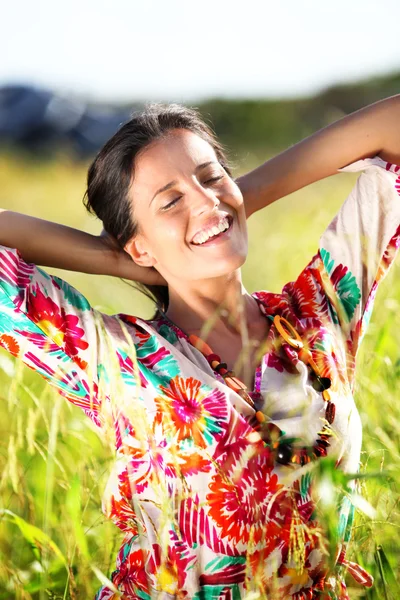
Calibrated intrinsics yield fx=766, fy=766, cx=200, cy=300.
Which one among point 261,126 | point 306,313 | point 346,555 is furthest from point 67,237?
point 261,126

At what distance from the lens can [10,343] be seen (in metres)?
1.72

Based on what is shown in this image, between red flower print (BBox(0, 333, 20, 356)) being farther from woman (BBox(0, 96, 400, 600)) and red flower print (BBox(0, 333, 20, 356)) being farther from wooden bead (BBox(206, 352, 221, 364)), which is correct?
wooden bead (BBox(206, 352, 221, 364))

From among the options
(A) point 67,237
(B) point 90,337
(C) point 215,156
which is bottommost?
(B) point 90,337

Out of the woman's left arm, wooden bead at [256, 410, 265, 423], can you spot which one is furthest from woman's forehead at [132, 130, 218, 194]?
wooden bead at [256, 410, 265, 423]

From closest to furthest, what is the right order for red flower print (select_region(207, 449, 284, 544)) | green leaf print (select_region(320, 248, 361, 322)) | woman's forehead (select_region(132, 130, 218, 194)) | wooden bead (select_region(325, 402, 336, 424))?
red flower print (select_region(207, 449, 284, 544)) → wooden bead (select_region(325, 402, 336, 424)) → woman's forehead (select_region(132, 130, 218, 194)) → green leaf print (select_region(320, 248, 361, 322))

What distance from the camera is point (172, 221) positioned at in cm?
181

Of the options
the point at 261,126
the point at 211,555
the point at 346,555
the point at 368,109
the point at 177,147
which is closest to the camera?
the point at 211,555

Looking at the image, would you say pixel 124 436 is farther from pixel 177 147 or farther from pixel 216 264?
pixel 177 147

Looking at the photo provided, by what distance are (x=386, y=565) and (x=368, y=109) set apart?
1.14m

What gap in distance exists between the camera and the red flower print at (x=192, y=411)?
1637mm

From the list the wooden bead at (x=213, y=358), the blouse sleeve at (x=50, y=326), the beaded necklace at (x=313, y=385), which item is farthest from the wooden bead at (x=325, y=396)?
the blouse sleeve at (x=50, y=326)

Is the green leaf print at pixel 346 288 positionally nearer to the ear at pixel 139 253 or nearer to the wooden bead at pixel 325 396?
the wooden bead at pixel 325 396

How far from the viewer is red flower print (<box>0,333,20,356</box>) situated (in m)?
1.71

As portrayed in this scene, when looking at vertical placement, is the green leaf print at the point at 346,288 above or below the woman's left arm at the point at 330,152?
below
